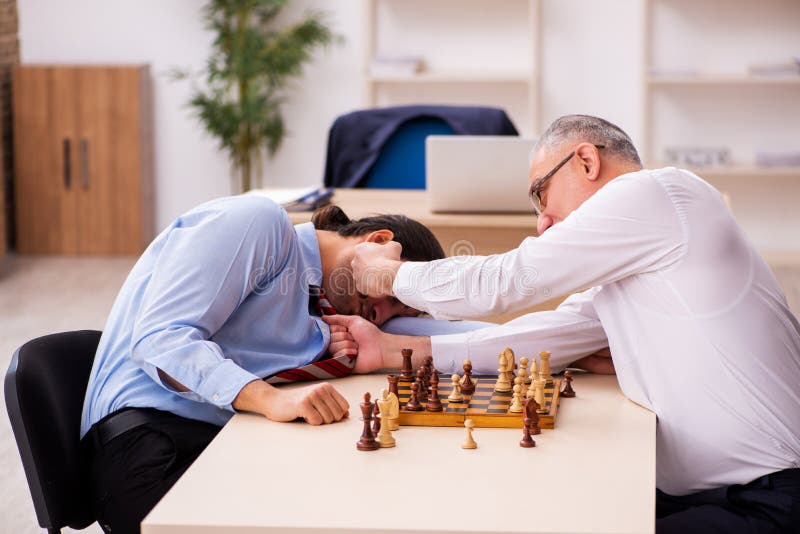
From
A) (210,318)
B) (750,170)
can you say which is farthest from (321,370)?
(750,170)

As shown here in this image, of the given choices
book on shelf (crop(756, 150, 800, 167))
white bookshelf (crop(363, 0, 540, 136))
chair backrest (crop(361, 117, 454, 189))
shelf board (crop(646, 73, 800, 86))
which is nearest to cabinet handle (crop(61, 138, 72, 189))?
white bookshelf (crop(363, 0, 540, 136))

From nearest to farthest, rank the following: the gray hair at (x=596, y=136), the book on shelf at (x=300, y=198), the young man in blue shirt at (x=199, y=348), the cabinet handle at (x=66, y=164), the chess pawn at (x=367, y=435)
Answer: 1. the chess pawn at (x=367, y=435)
2. the young man in blue shirt at (x=199, y=348)
3. the gray hair at (x=596, y=136)
4. the book on shelf at (x=300, y=198)
5. the cabinet handle at (x=66, y=164)

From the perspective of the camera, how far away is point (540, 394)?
61.8 inches

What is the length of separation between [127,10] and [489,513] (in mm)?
6297

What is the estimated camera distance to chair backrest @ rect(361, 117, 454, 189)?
443 cm

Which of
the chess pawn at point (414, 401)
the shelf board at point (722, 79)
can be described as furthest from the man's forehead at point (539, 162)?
the shelf board at point (722, 79)

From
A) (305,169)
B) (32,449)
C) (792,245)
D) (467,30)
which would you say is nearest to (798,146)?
(792,245)

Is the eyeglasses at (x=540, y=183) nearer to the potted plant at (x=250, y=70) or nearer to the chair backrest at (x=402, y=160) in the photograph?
the chair backrest at (x=402, y=160)

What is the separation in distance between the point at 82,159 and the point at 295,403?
5.50 m

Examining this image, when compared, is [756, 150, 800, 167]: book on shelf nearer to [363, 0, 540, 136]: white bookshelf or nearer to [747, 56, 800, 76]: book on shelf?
[747, 56, 800, 76]: book on shelf

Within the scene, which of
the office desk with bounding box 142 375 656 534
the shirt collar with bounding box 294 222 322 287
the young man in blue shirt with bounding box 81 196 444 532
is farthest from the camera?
the shirt collar with bounding box 294 222 322 287

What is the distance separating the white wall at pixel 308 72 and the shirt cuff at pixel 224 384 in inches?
203

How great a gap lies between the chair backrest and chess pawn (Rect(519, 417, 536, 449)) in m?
3.01

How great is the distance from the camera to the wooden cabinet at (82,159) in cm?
659
